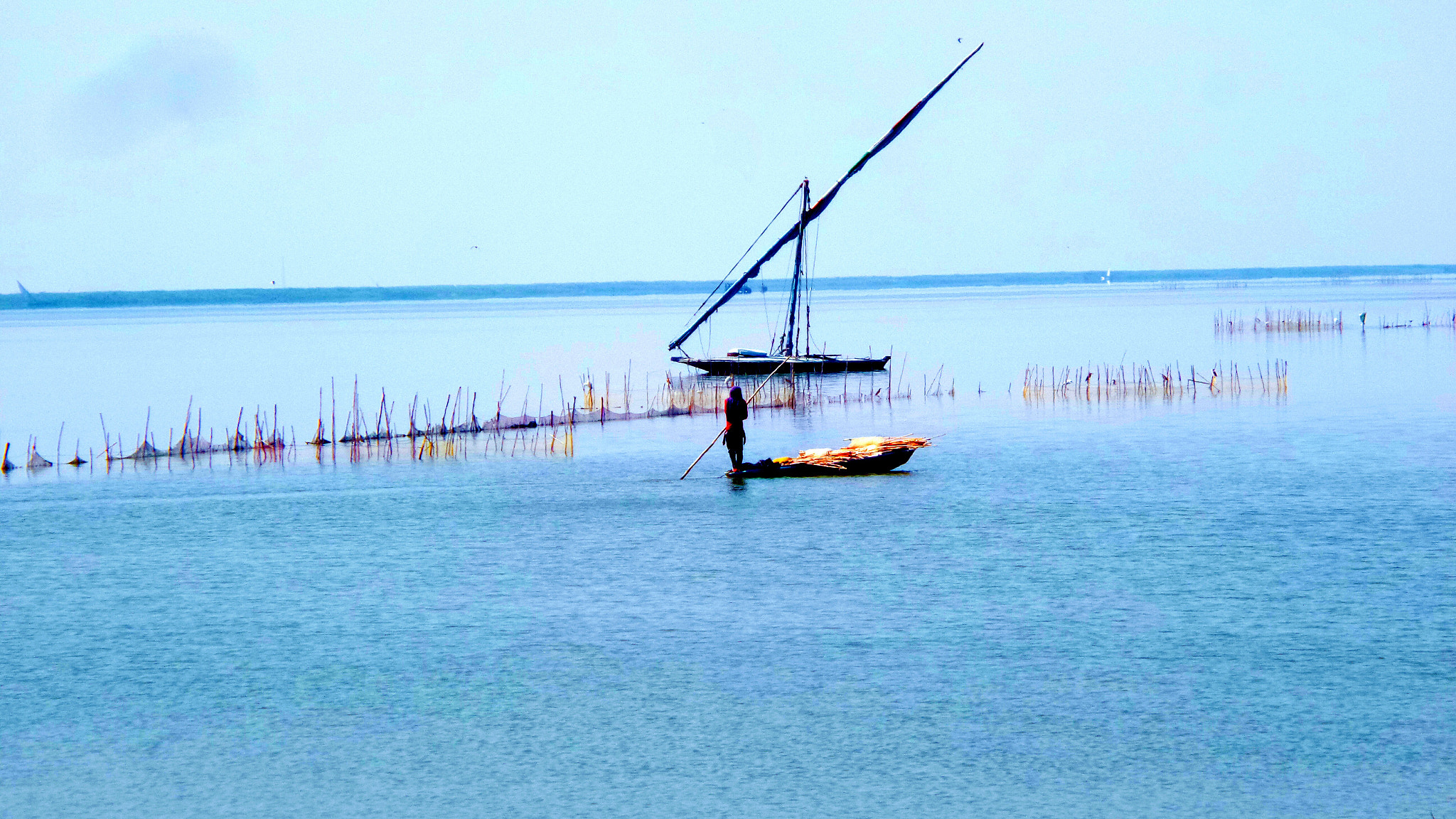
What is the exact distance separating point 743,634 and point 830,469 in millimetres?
11113

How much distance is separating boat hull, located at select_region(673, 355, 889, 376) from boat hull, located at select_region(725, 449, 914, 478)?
22471 millimetres

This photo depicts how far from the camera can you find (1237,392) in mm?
40000

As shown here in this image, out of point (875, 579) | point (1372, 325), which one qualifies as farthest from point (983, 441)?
point (1372, 325)

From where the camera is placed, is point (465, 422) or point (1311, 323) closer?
point (465, 422)

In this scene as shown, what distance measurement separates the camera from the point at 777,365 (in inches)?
1891

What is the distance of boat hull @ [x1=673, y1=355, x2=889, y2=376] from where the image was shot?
4803 centimetres

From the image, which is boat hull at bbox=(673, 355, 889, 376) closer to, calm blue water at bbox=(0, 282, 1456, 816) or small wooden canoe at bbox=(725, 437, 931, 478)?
calm blue water at bbox=(0, 282, 1456, 816)

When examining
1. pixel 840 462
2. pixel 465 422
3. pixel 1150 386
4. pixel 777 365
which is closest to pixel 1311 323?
pixel 1150 386

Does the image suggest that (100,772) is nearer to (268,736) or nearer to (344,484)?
(268,736)

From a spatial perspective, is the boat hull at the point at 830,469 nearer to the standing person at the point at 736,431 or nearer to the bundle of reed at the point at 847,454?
the bundle of reed at the point at 847,454

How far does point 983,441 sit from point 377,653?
18743mm

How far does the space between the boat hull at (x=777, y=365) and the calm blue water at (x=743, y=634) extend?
18632mm

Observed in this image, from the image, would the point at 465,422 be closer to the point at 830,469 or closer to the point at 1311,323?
the point at 830,469

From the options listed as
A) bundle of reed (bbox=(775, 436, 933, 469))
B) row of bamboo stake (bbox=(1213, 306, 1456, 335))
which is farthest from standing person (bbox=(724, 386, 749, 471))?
row of bamboo stake (bbox=(1213, 306, 1456, 335))
